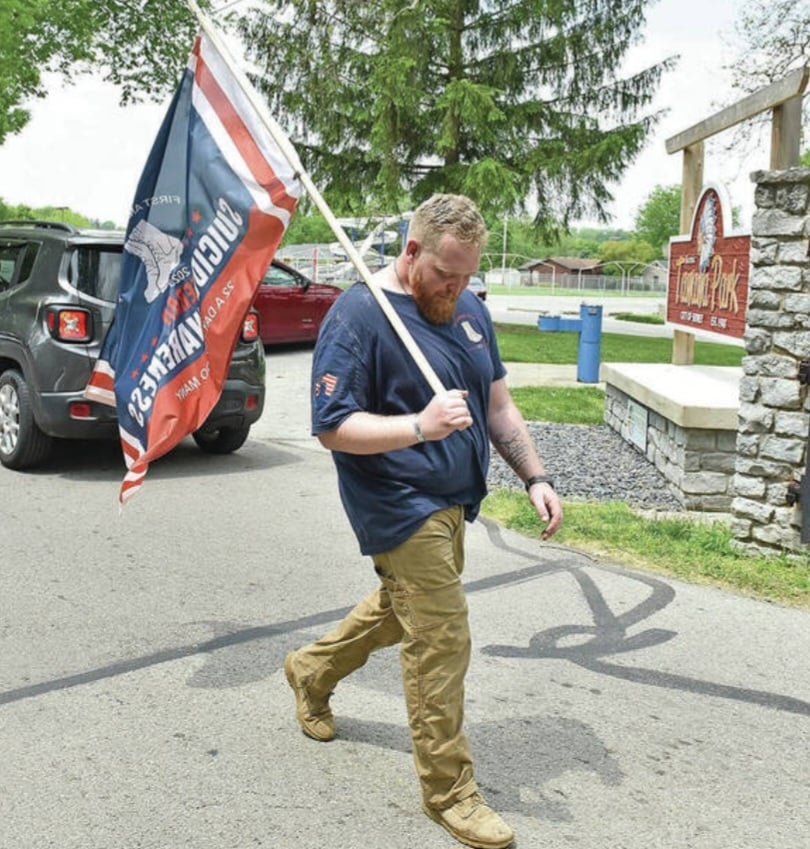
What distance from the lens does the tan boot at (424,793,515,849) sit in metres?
3.08

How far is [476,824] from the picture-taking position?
310cm

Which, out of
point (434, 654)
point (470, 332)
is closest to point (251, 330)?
point (470, 332)

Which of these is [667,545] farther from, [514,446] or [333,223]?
[333,223]

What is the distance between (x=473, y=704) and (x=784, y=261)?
375 centimetres

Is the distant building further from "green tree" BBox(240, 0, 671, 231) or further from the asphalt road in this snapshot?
the asphalt road

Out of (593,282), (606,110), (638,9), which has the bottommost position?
(593,282)

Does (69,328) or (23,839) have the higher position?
(69,328)

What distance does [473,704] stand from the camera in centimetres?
417

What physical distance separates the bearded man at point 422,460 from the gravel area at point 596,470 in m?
4.91

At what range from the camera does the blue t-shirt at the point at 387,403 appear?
319 centimetres

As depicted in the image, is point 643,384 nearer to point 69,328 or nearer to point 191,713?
point 69,328

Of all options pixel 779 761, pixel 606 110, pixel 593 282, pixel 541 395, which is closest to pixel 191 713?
pixel 779 761

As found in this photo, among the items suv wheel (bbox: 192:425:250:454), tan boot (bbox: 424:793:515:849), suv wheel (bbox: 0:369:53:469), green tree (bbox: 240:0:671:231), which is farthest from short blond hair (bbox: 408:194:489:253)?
green tree (bbox: 240:0:671:231)

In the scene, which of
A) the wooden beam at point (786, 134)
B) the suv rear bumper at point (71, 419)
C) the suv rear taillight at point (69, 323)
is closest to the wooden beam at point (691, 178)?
the wooden beam at point (786, 134)
